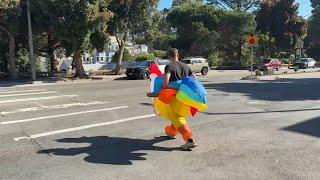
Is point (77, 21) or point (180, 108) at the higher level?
point (77, 21)

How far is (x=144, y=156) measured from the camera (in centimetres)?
793

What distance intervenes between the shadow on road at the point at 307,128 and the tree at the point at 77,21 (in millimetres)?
20149

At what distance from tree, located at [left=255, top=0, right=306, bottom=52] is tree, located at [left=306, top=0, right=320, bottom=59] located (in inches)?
539

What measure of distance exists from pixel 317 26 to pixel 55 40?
54727mm

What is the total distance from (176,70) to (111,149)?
1766mm

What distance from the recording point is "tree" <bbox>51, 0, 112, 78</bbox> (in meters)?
29.3

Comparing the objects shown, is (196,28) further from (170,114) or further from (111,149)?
(111,149)

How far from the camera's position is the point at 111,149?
8414 mm

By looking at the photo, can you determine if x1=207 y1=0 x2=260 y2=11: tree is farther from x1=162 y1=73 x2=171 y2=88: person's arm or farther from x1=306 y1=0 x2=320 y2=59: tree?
x1=162 y1=73 x2=171 y2=88: person's arm

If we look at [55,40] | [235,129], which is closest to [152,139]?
[235,129]

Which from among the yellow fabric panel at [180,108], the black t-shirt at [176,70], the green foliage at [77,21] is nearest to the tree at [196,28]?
the green foliage at [77,21]

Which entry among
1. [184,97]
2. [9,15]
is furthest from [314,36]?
[184,97]

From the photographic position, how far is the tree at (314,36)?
249ft

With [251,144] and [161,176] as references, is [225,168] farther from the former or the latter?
[251,144]
